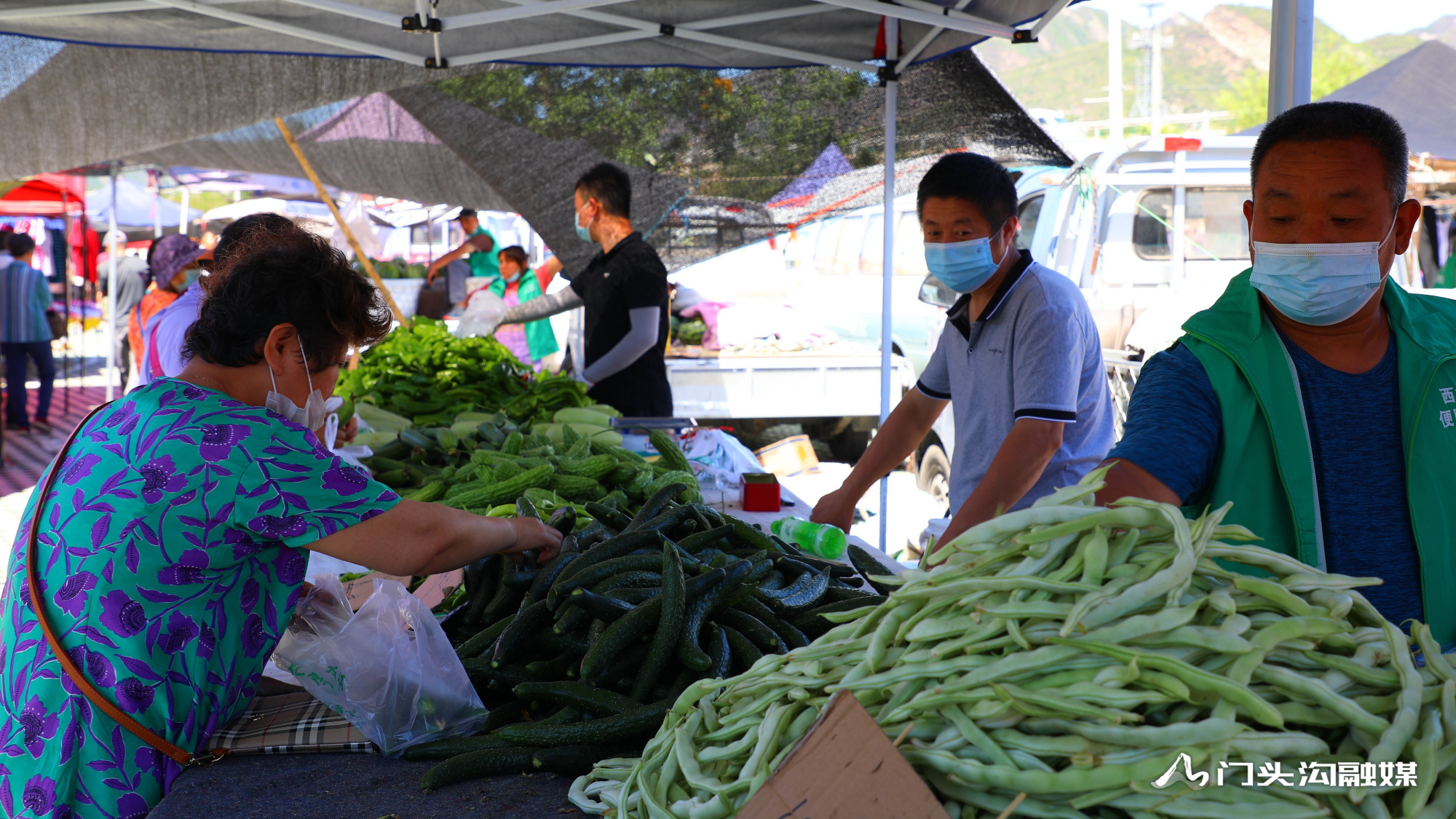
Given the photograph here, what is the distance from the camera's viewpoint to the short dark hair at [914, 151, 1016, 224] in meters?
3.09

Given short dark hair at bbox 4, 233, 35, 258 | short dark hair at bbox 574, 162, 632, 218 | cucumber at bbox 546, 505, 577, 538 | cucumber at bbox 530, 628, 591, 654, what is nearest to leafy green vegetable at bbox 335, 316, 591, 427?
short dark hair at bbox 574, 162, 632, 218

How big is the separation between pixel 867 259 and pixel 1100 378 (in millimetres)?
8713

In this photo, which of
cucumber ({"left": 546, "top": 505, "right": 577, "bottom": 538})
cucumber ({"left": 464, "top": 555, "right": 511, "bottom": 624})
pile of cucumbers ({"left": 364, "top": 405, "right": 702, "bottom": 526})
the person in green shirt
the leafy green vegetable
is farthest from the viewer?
the person in green shirt

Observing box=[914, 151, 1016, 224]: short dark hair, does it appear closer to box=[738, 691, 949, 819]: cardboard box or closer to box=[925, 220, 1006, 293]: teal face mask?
box=[925, 220, 1006, 293]: teal face mask

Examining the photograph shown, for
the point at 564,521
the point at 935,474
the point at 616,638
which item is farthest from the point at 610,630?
the point at 935,474

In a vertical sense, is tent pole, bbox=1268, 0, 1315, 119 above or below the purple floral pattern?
above

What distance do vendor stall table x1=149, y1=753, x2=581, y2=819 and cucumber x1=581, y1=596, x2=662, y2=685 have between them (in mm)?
226

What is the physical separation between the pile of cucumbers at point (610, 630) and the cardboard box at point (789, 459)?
4243 millimetres

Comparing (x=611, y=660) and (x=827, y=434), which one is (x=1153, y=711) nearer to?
(x=611, y=660)

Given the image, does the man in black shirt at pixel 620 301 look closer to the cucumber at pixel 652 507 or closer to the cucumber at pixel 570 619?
the cucumber at pixel 652 507

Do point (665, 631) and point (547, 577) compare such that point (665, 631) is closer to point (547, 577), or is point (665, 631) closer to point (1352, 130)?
point (547, 577)

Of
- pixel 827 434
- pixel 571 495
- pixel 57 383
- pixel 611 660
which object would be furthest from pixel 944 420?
pixel 57 383

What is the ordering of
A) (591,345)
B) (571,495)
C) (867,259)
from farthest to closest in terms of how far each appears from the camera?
(867,259) < (591,345) < (571,495)

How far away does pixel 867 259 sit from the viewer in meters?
11.7
